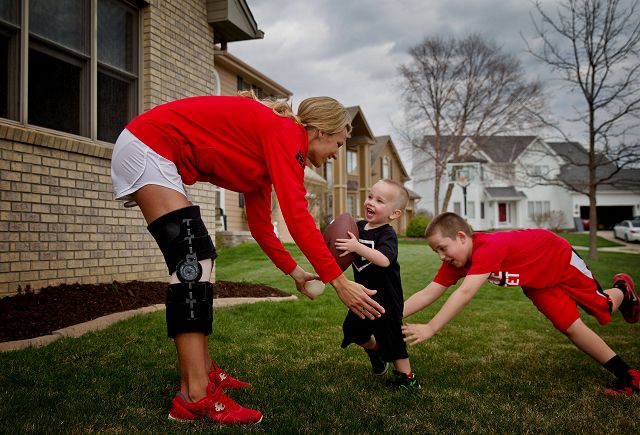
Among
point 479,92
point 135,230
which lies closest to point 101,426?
point 135,230

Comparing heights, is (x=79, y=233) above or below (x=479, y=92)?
below

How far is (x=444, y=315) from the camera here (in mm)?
3195

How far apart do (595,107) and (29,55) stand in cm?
1649

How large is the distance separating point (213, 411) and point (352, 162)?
34.1 m

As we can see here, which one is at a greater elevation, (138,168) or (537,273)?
(138,168)

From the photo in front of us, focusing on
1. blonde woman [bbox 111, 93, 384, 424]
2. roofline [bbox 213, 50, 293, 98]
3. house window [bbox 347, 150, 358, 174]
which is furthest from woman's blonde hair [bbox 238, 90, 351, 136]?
house window [bbox 347, 150, 358, 174]

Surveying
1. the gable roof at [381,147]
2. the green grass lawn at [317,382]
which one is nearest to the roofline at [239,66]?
the green grass lawn at [317,382]

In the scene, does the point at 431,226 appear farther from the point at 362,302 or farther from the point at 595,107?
the point at 595,107

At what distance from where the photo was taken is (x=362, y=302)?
8.95 ft

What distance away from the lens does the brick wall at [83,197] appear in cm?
567

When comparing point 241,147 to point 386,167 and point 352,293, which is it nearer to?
point 352,293

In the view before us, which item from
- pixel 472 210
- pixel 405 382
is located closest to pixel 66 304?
pixel 405 382

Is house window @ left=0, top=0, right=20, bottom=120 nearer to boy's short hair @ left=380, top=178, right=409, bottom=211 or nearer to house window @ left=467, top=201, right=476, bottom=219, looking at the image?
boy's short hair @ left=380, top=178, right=409, bottom=211

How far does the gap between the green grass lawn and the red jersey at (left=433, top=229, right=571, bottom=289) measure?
2.46 feet
